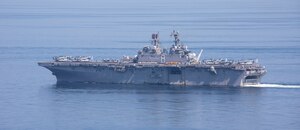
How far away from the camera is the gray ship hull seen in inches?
3066

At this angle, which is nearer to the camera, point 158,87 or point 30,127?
point 30,127

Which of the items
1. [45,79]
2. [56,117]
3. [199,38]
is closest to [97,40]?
[199,38]

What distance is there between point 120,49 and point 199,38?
1891cm

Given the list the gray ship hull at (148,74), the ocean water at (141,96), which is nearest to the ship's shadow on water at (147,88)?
the ocean water at (141,96)

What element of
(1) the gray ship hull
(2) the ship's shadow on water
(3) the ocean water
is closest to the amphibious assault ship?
(1) the gray ship hull

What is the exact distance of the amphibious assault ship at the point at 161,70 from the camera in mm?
77562

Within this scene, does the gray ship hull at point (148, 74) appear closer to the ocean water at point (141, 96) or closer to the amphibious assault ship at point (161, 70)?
the amphibious assault ship at point (161, 70)

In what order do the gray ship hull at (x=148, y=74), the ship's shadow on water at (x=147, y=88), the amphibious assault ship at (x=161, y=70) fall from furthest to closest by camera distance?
1. the gray ship hull at (x=148, y=74)
2. the amphibious assault ship at (x=161, y=70)
3. the ship's shadow on water at (x=147, y=88)

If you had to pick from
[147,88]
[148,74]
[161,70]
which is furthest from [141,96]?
[148,74]

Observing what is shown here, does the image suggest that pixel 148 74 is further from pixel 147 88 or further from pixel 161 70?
pixel 147 88

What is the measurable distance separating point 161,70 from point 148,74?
3.79ft

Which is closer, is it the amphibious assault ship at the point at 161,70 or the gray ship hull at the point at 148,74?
the amphibious assault ship at the point at 161,70

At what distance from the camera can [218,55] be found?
105125 millimetres

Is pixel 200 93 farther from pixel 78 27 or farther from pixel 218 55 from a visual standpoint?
pixel 78 27
